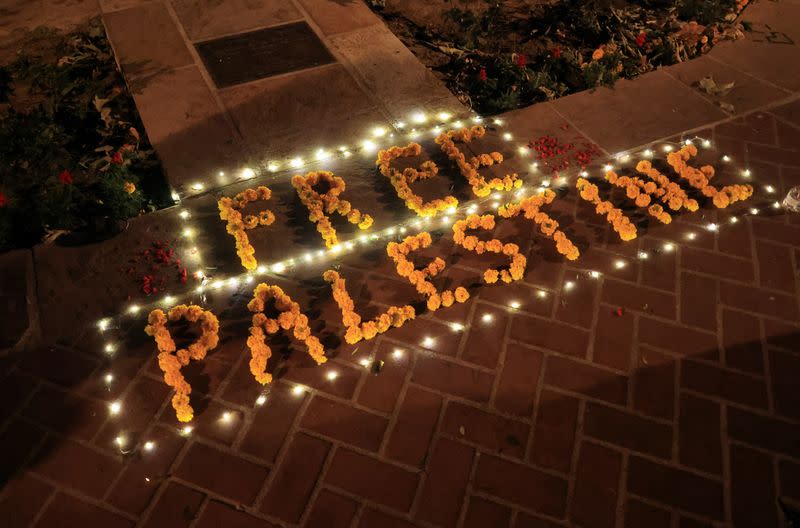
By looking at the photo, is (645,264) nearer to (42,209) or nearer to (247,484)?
(247,484)

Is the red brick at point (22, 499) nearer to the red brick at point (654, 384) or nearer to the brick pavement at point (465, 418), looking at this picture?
the brick pavement at point (465, 418)

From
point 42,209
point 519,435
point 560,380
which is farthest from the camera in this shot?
point 42,209

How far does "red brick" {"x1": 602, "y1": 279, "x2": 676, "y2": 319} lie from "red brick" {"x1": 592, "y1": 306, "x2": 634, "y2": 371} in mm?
87

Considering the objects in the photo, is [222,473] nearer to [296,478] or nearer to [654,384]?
[296,478]

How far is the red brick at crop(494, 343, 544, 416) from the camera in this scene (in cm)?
297

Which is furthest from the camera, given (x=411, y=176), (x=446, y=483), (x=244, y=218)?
(x=411, y=176)

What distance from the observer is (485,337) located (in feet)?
10.6

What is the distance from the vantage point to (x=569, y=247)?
11.9 ft

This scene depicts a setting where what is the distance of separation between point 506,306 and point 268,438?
5.47ft

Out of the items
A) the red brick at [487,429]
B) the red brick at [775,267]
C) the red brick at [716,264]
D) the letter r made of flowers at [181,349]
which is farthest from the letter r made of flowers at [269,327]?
the red brick at [775,267]

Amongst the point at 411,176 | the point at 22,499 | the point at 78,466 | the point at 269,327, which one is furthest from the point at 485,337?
the point at 22,499

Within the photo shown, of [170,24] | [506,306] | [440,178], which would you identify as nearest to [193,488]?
[506,306]

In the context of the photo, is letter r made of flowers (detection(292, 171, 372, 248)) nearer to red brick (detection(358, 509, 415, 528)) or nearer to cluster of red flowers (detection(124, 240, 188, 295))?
cluster of red flowers (detection(124, 240, 188, 295))

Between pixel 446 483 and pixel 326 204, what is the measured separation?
6.91 ft
